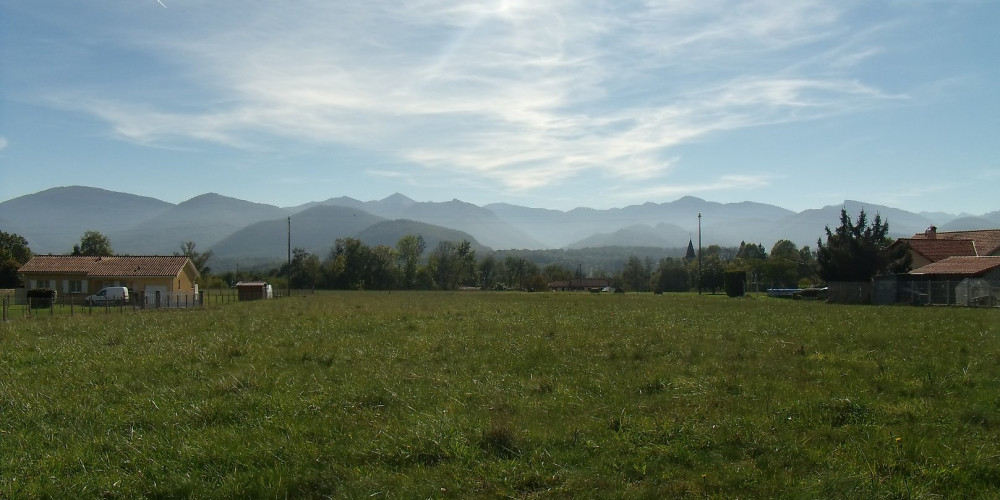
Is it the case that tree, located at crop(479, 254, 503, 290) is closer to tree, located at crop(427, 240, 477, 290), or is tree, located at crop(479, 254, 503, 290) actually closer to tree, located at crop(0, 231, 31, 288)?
tree, located at crop(427, 240, 477, 290)

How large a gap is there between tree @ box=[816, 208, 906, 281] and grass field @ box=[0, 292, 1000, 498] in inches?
1881

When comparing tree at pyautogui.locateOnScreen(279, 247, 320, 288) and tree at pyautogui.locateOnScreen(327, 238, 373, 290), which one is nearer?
tree at pyautogui.locateOnScreen(279, 247, 320, 288)

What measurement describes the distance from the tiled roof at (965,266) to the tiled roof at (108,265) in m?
65.4

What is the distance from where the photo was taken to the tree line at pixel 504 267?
6019 cm

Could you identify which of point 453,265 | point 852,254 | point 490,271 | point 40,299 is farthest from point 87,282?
point 490,271

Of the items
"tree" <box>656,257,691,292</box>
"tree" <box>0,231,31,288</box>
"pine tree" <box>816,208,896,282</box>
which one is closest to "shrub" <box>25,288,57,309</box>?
"tree" <box>0,231,31,288</box>

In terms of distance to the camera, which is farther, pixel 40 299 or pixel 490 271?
pixel 490 271

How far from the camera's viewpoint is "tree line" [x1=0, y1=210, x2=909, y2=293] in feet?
197

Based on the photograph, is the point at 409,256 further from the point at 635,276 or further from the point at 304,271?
the point at 635,276

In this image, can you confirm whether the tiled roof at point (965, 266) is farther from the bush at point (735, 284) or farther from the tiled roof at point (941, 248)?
the bush at point (735, 284)

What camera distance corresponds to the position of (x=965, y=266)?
1842 inches

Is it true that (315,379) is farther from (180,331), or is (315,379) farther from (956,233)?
(956,233)

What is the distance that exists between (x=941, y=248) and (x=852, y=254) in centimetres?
731

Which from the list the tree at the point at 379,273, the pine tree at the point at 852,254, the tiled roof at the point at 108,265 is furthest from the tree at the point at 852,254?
the tree at the point at 379,273
